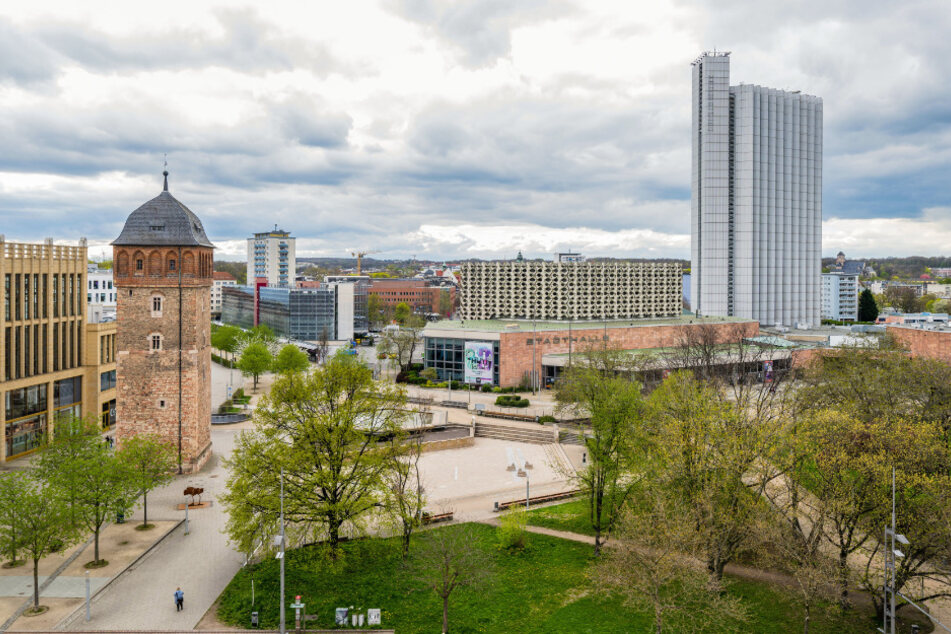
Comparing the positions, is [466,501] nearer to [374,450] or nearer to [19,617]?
[374,450]

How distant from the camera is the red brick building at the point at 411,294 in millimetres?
180000

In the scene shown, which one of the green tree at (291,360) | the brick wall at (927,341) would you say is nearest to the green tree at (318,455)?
the green tree at (291,360)

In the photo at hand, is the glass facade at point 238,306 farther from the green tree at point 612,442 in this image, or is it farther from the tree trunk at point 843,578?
the tree trunk at point 843,578

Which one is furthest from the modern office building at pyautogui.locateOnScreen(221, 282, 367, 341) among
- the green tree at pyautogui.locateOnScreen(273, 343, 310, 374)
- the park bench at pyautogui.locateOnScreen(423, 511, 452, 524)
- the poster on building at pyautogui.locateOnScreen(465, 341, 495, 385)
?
the park bench at pyautogui.locateOnScreen(423, 511, 452, 524)

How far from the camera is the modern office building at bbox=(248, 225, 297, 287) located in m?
188

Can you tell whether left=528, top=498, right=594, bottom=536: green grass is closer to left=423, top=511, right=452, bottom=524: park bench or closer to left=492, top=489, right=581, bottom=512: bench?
left=492, top=489, right=581, bottom=512: bench

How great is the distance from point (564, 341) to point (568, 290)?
60.9 feet

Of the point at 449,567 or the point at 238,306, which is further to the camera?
the point at 238,306

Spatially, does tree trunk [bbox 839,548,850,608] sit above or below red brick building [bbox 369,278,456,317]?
below

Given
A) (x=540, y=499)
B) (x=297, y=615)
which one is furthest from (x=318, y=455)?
(x=540, y=499)

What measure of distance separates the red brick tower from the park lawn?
15.2 m

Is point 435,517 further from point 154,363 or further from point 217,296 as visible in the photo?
point 217,296

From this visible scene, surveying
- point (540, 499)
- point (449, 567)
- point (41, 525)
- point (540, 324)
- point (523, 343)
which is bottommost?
point (540, 499)

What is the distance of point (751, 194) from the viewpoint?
118m
